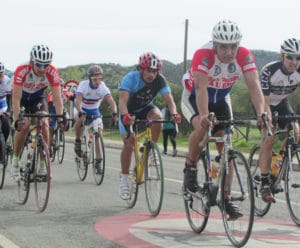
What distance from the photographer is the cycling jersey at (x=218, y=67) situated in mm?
6391

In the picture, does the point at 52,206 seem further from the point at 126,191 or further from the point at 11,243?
the point at 11,243

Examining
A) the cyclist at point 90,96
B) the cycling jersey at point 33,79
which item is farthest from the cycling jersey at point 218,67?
the cyclist at point 90,96

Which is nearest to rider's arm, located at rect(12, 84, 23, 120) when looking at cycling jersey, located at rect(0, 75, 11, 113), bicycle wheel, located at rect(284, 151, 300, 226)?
cycling jersey, located at rect(0, 75, 11, 113)

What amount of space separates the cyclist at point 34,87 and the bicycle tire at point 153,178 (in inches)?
50.2

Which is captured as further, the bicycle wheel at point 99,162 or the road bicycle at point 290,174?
the bicycle wheel at point 99,162

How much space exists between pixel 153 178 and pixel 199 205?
143cm

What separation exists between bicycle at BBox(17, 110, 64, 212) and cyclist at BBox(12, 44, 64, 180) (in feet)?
0.27

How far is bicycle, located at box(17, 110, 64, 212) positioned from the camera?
8.08 metres

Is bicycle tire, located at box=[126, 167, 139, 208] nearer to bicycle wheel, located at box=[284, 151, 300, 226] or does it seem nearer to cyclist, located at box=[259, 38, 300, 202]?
cyclist, located at box=[259, 38, 300, 202]

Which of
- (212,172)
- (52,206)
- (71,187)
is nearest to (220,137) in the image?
(212,172)

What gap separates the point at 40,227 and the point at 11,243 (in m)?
0.95

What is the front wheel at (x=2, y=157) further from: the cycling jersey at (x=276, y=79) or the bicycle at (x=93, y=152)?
the cycling jersey at (x=276, y=79)

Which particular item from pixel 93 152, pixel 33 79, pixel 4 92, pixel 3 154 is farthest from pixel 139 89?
pixel 4 92

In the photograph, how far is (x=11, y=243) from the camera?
6.10 metres
